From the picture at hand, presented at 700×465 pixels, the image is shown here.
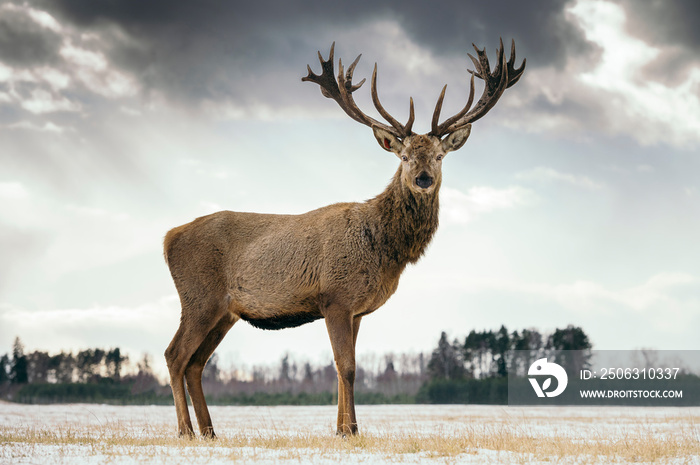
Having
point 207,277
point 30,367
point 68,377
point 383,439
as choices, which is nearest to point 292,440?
point 383,439

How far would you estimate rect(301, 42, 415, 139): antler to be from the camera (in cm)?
1084

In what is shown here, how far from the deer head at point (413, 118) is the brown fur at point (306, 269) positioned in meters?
0.03

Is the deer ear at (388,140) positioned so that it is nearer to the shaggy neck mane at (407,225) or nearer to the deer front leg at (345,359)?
the shaggy neck mane at (407,225)

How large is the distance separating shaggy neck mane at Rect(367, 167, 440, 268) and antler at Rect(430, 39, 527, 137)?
108 centimetres

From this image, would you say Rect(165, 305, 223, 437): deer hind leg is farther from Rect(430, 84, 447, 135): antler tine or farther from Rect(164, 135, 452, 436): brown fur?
Rect(430, 84, 447, 135): antler tine

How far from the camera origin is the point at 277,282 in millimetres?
10492

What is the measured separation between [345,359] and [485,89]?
217 inches

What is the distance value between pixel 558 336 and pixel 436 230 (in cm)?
4236

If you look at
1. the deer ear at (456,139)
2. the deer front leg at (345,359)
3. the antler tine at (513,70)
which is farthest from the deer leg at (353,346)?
the antler tine at (513,70)

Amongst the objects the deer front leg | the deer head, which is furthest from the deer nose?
the deer front leg

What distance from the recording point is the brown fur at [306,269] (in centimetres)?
997

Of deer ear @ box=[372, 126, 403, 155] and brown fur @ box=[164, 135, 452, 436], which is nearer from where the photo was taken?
brown fur @ box=[164, 135, 452, 436]

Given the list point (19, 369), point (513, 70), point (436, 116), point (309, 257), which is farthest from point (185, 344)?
point (19, 369)

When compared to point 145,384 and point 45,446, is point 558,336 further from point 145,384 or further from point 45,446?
point 45,446
